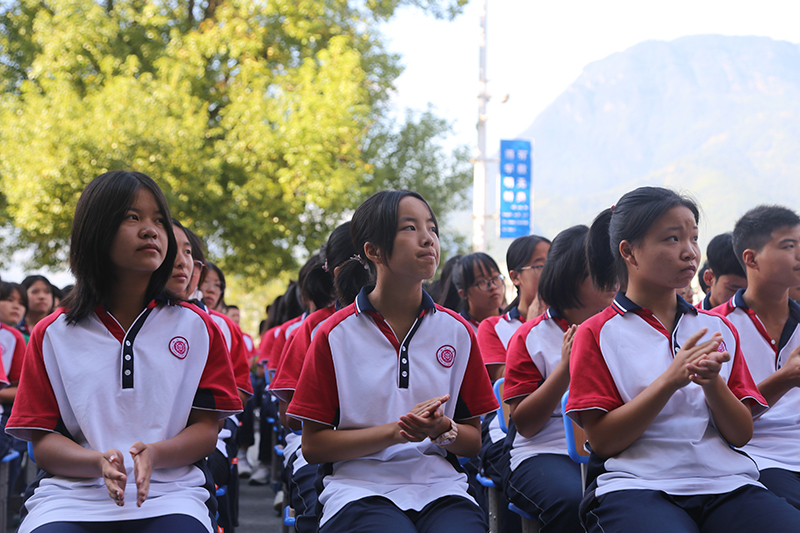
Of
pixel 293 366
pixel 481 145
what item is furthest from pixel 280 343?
pixel 481 145

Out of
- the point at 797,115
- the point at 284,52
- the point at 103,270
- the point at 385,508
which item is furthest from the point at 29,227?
the point at 797,115

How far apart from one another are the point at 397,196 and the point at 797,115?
18793 centimetres

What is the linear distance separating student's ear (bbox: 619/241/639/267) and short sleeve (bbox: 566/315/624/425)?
233mm

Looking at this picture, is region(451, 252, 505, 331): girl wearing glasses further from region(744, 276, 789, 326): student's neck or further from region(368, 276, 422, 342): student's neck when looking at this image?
region(368, 276, 422, 342): student's neck

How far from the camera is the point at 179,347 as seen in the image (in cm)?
207

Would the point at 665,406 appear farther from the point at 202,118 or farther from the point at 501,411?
the point at 202,118

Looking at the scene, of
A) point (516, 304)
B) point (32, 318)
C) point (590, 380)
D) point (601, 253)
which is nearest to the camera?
point (590, 380)

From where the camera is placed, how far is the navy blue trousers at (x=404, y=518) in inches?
74.1

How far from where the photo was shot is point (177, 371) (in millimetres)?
2047

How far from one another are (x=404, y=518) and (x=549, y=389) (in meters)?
0.86

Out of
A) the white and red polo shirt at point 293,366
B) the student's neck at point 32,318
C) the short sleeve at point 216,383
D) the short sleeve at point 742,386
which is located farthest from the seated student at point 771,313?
the student's neck at point 32,318

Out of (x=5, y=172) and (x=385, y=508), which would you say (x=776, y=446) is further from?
(x=5, y=172)

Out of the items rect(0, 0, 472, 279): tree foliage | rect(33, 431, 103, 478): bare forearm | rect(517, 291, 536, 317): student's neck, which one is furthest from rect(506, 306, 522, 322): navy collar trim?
rect(0, 0, 472, 279): tree foliage

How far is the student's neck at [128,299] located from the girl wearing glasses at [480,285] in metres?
2.28
